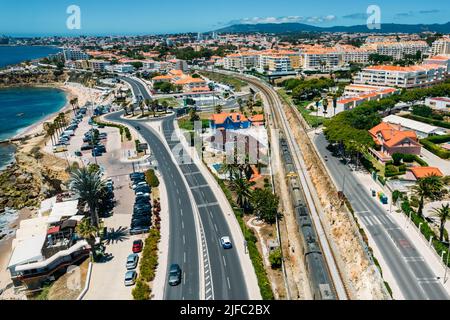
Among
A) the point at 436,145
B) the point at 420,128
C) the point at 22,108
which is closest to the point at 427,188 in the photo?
the point at 436,145

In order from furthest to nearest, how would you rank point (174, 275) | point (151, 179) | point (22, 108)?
point (22, 108), point (151, 179), point (174, 275)

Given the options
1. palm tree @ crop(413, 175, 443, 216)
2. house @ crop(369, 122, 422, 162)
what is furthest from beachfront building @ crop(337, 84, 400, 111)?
palm tree @ crop(413, 175, 443, 216)

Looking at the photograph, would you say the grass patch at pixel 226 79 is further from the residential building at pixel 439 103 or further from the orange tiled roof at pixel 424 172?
the orange tiled roof at pixel 424 172

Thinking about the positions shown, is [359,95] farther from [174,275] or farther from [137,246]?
[174,275]

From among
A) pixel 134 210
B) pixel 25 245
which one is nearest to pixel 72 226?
pixel 25 245

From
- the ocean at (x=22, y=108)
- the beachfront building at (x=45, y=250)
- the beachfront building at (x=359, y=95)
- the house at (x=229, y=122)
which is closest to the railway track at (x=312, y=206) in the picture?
the house at (x=229, y=122)
